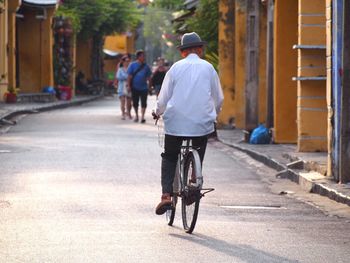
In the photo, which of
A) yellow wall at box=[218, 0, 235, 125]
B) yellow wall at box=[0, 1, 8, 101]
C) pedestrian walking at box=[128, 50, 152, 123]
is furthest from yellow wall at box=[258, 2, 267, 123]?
yellow wall at box=[0, 1, 8, 101]

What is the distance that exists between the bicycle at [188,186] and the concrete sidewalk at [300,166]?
8.65 feet

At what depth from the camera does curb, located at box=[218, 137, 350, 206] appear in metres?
13.8

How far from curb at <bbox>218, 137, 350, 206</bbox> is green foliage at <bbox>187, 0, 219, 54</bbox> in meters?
11.6

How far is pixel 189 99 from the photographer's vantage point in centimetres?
1101

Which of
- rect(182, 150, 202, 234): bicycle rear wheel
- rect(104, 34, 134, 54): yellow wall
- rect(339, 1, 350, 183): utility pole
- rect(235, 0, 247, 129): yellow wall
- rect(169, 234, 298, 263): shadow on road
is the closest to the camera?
rect(169, 234, 298, 263): shadow on road

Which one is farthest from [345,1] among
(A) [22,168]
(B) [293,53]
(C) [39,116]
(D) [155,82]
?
(C) [39,116]

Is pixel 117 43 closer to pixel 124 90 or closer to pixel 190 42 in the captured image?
pixel 124 90

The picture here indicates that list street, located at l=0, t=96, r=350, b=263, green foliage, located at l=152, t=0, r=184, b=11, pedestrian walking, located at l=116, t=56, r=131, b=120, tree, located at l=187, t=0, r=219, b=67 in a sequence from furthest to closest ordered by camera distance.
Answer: green foliage, located at l=152, t=0, r=184, b=11 → pedestrian walking, located at l=116, t=56, r=131, b=120 → tree, located at l=187, t=0, r=219, b=67 → street, located at l=0, t=96, r=350, b=263

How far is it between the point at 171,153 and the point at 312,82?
8232mm

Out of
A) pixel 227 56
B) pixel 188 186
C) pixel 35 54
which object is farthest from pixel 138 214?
pixel 35 54

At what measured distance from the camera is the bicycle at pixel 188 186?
1060 cm

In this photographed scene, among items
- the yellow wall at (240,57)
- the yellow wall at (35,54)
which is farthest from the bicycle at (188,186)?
the yellow wall at (35,54)

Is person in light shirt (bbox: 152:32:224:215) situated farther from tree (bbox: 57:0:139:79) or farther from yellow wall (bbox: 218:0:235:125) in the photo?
tree (bbox: 57:0:139:79)

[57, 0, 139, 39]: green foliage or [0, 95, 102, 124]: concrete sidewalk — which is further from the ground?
[57, 0, 139, 39]: green foliage
